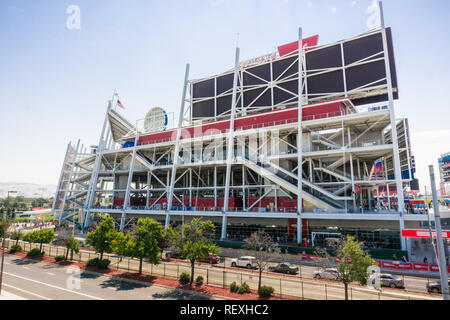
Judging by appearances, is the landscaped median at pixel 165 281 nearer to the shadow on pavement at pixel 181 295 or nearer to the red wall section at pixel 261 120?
the shadow on pavement at pixel 181 295

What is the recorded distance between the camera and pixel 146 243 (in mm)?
24062

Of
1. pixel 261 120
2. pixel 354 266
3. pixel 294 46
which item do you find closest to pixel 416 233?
pixel 354 266

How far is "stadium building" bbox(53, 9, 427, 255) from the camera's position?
38406 mm

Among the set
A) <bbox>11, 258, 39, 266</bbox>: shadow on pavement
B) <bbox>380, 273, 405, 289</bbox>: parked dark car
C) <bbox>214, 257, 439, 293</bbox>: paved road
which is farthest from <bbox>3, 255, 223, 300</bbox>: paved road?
<bbox>380, 273, 405, 289</bbox>: parked dark car

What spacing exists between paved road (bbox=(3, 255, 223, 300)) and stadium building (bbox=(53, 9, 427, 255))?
75.2 feet

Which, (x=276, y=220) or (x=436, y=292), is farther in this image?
(x=276, y=220)

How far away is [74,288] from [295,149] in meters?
40.5

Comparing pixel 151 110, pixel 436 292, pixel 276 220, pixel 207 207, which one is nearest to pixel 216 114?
pixel 151 110

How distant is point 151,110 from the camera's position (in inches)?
2670

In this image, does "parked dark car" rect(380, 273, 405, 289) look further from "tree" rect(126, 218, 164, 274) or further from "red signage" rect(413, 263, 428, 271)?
"tree" rect(126, 218, 164, 274)

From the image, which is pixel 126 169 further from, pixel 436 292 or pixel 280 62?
pixel 436 292

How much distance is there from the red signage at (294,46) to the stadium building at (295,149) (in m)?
0.22

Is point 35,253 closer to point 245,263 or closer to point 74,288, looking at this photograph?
point 74,288

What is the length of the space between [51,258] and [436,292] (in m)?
42.9
